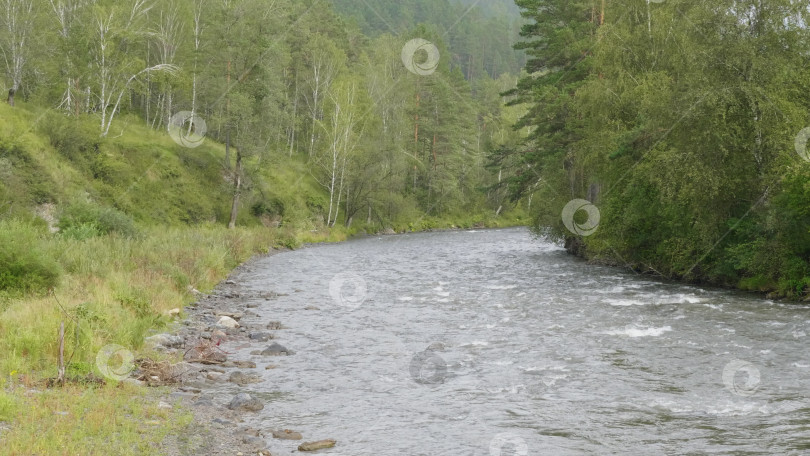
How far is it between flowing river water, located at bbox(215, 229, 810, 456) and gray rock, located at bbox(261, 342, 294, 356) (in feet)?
0.98

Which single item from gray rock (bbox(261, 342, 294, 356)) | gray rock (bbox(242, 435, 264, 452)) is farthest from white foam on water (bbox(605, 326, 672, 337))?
gray rock (bbox(242, 435, 264, 452))

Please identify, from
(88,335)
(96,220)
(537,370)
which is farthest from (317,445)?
(96,220)

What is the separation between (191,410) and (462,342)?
812cm

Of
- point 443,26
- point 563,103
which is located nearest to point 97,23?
point 563,103

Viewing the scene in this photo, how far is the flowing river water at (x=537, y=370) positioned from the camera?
10.5 meters

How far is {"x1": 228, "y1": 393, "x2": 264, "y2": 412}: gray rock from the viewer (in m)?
11.7

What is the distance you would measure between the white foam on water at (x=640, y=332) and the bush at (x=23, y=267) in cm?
1519

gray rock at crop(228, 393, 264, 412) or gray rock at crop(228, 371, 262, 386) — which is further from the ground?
gray rock at crop(228, 393, 264, 412)

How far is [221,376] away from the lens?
13789 mm

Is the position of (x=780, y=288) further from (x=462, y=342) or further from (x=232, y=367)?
(x=232, y=367)

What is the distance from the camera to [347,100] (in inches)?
2435

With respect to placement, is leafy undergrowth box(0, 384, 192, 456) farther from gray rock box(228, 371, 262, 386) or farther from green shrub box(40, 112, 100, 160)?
green shrub box(40, 112, 100, 160)

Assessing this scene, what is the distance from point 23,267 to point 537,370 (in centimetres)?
1328

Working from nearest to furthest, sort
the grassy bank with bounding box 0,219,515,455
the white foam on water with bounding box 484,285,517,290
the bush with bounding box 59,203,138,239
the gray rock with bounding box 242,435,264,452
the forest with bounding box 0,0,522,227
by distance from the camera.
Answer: the grassy bank with bounding box 0,219,515,455, the gray rock with bounding box 242,435,264,452, the white foam on water with bounding box 484,285,517,290, the bush with bounding box 59,203,138,239, the forest with bounding box 0,0,522,227
